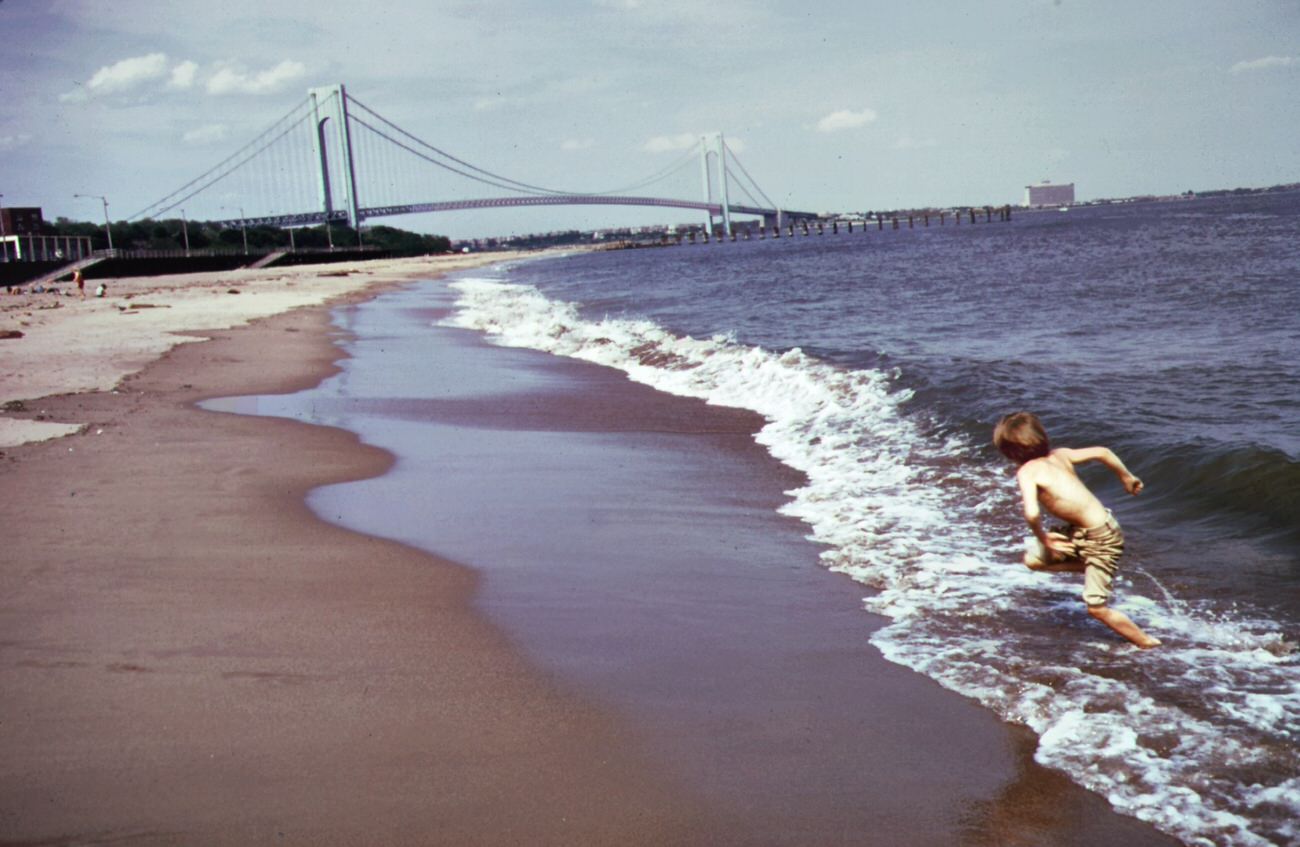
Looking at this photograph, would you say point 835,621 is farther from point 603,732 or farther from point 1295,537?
point 1295,537

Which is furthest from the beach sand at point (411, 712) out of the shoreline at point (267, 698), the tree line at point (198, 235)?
the tree line at point (198, 235)

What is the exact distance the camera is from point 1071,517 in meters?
3.78

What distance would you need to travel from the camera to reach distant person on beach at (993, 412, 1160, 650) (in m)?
3.68

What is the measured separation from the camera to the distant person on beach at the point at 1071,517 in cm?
368

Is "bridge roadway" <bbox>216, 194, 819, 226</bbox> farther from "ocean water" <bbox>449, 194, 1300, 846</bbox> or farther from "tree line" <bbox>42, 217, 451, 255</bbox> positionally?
"ocean water" <bbox>449, 194, 1300, 846</bbox>

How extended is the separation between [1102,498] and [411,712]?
4.07m

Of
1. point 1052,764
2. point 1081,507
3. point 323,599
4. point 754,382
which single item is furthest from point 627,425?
point 1052,764

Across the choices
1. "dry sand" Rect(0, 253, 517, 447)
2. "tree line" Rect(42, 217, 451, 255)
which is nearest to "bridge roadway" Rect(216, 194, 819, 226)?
"tree line" Rect(42, 217, 451, 255)

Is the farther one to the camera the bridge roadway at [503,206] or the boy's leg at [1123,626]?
the bridge roadway at [503,206]

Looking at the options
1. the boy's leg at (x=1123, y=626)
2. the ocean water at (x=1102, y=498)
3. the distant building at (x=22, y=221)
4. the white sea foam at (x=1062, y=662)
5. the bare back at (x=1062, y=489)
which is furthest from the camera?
the distant building at (x=22, y=221)

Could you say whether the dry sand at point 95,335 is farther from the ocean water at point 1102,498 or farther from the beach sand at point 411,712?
the ocean water at point 1102,498

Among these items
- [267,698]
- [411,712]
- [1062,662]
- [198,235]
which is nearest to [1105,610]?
[1062,662]

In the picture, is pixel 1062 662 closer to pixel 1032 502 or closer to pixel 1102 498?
pixel 1032 502

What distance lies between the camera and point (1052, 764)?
2.92 meters
